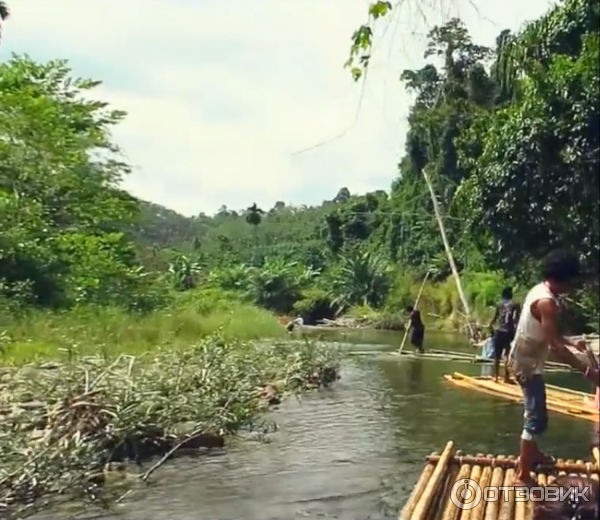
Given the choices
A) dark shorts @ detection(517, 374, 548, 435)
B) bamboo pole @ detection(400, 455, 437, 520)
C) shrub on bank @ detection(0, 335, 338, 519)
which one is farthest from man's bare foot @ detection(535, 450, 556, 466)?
shrub on bank @ detection(0, 335, 338, 519)

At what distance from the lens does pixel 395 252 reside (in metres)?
36.8

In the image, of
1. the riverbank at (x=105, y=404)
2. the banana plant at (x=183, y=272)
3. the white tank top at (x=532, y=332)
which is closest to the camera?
the white tank top at (x=532, y=332)

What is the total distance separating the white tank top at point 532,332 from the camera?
10.4 ft

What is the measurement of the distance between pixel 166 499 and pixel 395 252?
30041mm

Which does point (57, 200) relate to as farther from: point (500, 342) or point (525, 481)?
point (525, 481)

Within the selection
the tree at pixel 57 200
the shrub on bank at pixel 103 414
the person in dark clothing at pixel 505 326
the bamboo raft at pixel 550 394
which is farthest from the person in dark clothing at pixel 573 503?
the tree at pixel 57 200

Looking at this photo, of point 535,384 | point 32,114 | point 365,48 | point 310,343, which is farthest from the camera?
point 32,114

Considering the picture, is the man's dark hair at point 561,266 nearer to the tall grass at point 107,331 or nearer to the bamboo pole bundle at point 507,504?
the bamboo pole bundle at point 507,504

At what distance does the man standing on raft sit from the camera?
96.2 inches

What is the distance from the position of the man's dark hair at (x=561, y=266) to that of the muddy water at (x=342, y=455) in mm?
4416

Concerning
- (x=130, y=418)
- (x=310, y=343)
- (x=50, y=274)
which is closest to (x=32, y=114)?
(x=50, y=274)

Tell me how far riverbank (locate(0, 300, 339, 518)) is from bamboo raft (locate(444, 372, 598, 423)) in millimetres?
2603

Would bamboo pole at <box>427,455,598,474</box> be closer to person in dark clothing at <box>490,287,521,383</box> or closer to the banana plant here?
person in dark clothing at <box>490,287,521,383</box>

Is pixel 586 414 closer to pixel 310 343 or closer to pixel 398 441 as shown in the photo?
pixel 398 441
